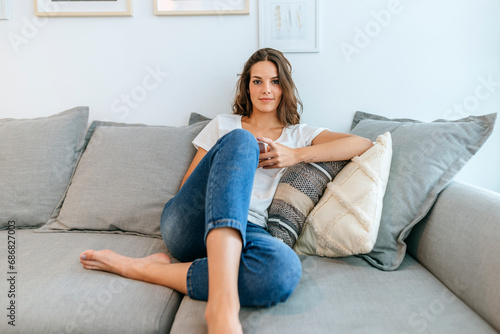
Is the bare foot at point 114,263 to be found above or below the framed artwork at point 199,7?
below

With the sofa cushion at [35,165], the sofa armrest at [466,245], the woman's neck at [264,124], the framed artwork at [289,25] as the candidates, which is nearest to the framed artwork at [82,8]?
the sofa cushion at [35,165]

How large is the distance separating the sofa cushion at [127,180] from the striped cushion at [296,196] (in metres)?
0.47

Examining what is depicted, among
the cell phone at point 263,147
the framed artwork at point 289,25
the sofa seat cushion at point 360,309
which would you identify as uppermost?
the framed artwork at point 289,25

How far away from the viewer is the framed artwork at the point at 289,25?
5.54 ft

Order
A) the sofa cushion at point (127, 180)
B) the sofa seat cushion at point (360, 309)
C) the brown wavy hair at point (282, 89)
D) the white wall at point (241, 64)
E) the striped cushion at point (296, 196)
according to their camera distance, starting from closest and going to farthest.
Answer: the sofa seat cushion at point (360, 309)
the striped cushion at point (296, 196)
the sofa cushion at point (127, 180)
the brown wavy hair at point (282, 89)
the white wall at point (241, 64)

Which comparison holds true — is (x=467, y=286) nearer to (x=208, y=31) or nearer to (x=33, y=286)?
(x=33, y=286)

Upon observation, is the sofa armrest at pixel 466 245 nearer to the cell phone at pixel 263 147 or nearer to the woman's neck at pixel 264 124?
the cell phone at pixel 263 147

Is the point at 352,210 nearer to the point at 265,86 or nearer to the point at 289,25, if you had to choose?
the point at 265,86

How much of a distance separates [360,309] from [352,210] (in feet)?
1.11

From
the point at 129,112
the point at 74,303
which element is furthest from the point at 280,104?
the point at 74,303

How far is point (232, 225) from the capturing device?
34.4 inches

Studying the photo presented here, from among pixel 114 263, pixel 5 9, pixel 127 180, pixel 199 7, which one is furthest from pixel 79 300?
pixel 5 9

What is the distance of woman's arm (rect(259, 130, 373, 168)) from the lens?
126 cm

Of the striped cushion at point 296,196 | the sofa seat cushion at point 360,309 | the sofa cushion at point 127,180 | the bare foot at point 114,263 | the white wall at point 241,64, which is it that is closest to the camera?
the sofa seat cushion at point 360,309
